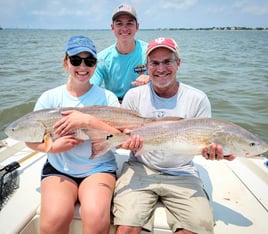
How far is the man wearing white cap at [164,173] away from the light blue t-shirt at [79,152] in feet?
0.75

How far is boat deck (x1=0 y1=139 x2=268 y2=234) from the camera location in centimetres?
251

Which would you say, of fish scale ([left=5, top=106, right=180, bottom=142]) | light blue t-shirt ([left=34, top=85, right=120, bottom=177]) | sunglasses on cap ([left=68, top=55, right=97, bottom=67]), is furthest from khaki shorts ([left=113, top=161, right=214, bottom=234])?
sunglasses on cap ([left=68, top=55, right=97, bottom=67])

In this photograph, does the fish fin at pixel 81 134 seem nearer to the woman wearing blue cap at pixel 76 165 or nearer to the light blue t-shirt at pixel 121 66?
the woman wearing blue cap at pixel 76 165

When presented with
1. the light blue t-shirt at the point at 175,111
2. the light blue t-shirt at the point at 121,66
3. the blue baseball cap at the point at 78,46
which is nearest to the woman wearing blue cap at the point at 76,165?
the blue baseball cap at the point at 78,46

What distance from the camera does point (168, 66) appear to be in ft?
9.89

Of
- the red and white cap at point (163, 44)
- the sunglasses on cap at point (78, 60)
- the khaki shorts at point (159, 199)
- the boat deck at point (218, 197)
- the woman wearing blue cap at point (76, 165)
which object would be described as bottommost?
the boat deck at point (218, 197)

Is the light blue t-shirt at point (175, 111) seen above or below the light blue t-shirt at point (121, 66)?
below

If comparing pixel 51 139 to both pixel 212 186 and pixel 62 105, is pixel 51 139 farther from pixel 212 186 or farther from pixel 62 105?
pixel 212 186

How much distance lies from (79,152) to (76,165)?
5.6 inches

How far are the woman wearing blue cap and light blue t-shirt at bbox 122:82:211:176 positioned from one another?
1.33 feet

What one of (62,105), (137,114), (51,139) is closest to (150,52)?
(137,114)

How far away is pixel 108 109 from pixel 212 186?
152 cm

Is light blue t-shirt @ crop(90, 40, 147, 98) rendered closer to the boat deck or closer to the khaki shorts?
the boat deck

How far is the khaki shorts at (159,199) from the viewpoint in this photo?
7.86 feet
